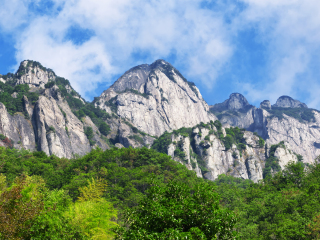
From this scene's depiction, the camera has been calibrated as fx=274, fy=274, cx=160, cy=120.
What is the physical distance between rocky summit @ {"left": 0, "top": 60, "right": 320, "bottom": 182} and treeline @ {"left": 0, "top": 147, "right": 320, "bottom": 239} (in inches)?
930

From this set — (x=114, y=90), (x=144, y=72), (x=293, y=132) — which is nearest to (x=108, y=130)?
(x=114, y=90)

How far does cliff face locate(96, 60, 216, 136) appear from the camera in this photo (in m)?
138

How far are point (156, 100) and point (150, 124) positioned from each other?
1768 centimetres

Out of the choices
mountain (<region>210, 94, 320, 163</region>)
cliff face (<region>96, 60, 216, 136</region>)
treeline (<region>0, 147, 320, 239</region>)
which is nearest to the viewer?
treeline (<region>0, 147, 320, 239</region>)

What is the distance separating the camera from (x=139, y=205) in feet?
45.5

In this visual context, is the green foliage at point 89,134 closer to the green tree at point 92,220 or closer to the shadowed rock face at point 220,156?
the shadowed rock face at point 220,156

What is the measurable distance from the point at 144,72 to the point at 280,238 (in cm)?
15265

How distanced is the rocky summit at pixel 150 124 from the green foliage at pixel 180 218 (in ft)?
213

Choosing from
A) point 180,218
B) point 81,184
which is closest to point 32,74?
point 81,184

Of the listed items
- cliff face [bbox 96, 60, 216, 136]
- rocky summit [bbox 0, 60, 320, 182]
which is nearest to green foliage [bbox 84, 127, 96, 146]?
rocky summit [bbox 0, 60, 320, 182]

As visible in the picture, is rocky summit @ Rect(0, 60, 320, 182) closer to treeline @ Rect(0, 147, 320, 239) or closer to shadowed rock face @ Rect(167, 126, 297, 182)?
shadowed rock face @ Rect(167, 126, 297, 182)

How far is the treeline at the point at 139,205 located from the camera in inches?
470

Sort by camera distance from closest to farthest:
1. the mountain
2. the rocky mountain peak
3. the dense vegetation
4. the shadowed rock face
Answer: the dense vegetation < the shadowed rock face < the rocky mountain peak < the mountain

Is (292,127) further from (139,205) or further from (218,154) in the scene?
(139,205)
